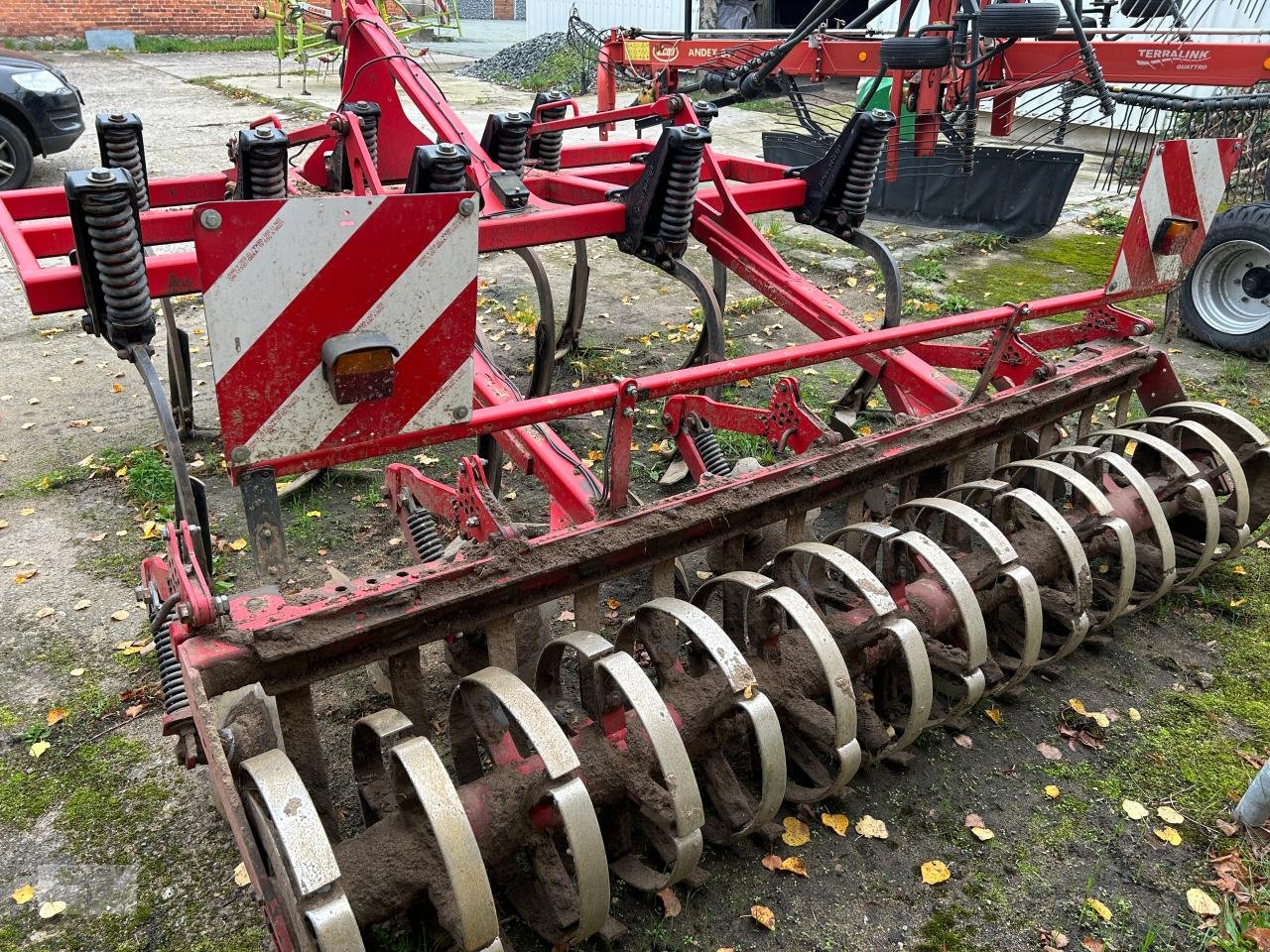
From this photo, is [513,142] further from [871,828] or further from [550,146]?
[871,828]

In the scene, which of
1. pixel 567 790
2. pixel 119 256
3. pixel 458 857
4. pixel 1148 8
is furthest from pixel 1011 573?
pixel 1148 8

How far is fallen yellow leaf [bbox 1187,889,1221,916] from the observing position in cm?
251

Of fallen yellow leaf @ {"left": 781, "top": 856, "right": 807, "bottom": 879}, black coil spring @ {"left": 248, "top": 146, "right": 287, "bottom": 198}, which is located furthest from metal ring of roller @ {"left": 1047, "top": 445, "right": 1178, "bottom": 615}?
black coil spring @ {"left": 248, "top": 146, "right": 287, "bottom": 198}

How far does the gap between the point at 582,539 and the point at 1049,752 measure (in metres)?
1.56

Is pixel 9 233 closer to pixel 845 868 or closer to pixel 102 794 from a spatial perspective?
pixel 102 794

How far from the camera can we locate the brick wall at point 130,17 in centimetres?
1759

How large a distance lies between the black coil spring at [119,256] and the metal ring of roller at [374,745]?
1.17 meters

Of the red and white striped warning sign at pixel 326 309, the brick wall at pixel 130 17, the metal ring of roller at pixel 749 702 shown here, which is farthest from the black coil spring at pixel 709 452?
the brick wall at pixel 130 17

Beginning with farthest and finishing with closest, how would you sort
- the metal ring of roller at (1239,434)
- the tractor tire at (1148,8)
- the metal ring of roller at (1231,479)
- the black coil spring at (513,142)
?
1. the tractor tire at (1148,8)
2. the black coil spring at (513,142)
3. the metal ring of roller at (1239,434)
4. the metal ring of roller at (1231,479)

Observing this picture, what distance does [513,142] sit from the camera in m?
4.28

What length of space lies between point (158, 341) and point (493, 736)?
182 inches

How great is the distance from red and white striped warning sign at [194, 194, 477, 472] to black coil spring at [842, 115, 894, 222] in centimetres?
217

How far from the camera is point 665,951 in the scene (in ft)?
7.86

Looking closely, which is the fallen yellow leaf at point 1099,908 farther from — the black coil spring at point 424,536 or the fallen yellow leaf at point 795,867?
the black coil spring at point 424,536
